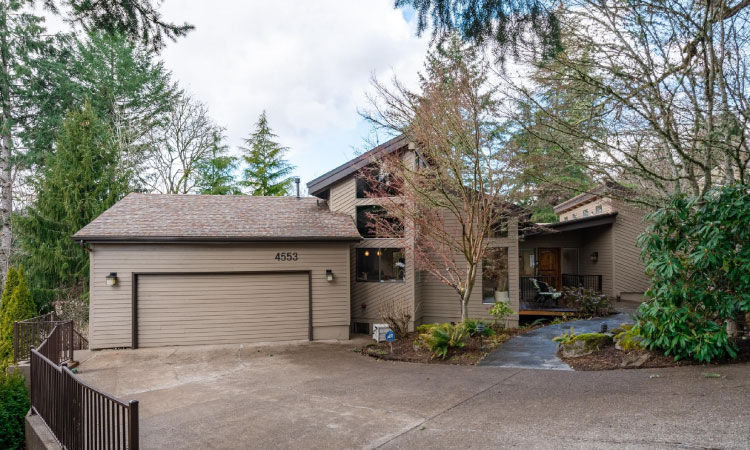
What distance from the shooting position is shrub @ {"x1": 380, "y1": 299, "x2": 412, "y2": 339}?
1067cm

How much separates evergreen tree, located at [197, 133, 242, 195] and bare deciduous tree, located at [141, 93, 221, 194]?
26 centimetres

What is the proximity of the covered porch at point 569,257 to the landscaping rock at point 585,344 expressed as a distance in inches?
252

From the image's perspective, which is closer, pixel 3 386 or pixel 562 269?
pixel 3 386

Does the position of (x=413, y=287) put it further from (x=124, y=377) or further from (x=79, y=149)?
(x=79, y=149)

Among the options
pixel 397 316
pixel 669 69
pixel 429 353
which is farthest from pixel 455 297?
pixel 669 69

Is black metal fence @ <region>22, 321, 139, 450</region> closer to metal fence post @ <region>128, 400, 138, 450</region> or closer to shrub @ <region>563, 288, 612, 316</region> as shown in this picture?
metal fence post @ <region>128, 400, 138, 450</region>

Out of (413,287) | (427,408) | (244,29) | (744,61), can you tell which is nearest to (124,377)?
(427,408)

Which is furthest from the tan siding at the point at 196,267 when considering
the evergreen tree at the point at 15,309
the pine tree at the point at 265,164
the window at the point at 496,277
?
the pine tree at the point at 265,164

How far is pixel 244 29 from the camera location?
11219 mm

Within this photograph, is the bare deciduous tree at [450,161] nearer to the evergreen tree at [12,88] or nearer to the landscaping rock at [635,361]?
the landscaping rock at [635,361]

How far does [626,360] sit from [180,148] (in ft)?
70.7

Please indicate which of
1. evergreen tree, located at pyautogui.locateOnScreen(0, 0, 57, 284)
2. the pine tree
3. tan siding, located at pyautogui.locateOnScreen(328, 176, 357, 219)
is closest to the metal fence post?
tan siding, located at pyautogui.locateOnScreen(328, 176, 357, 219)

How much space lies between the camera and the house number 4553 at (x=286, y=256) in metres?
11.5

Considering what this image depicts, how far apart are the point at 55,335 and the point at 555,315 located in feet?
42.5
